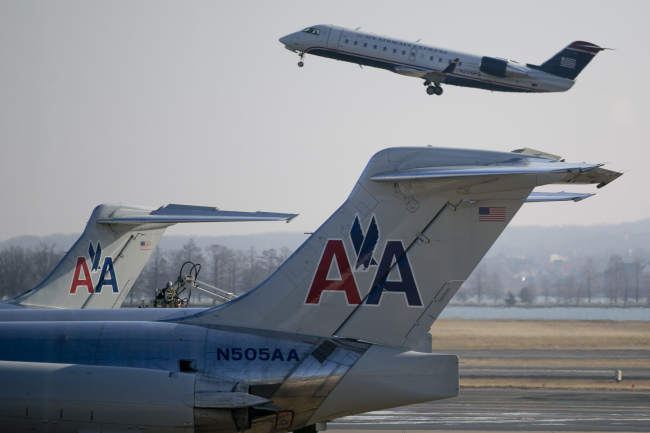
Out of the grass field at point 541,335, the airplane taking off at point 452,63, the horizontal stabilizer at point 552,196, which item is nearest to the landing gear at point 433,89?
the airplane taking off at point 452,63

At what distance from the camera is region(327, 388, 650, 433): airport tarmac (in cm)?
2064

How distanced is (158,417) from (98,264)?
10741 millimetres

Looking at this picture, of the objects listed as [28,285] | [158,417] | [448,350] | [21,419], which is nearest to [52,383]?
[21,419]

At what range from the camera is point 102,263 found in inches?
794

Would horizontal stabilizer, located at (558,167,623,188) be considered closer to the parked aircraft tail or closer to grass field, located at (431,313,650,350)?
grass field, located at (431,313,650,350)

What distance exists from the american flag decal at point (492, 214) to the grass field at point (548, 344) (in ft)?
63.4

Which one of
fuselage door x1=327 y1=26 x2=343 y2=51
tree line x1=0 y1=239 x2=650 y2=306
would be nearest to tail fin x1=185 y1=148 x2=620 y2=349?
tree line x1=0 y1=239 x2=650 y2=306

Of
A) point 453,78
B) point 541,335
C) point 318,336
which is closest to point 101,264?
point 318,336

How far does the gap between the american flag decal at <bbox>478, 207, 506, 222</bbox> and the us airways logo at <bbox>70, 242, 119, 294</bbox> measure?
38.4ft

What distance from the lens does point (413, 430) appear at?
66.3 feet

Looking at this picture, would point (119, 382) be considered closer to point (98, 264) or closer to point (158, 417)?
point (158, 417)

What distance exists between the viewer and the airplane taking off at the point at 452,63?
42.1 meters

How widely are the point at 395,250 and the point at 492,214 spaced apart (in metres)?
1.34

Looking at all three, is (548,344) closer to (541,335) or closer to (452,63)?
(541,335)
